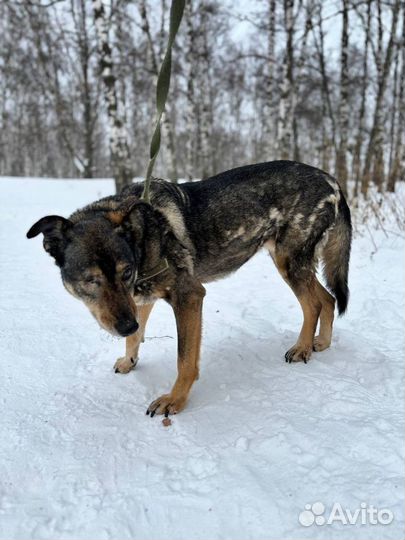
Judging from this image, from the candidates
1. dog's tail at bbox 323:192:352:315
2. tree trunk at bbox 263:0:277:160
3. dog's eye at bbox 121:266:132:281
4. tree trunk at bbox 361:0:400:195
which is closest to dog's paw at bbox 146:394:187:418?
dog's eye at bbox 121:266:132:281

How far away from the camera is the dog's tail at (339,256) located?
3.92 metres

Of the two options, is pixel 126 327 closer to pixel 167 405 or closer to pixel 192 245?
pixel 167 405

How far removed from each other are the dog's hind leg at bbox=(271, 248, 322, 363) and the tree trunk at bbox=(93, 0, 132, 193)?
27.5 ft

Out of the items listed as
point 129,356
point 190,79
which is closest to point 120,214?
point 129,356

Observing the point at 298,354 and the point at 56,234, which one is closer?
the point at 56,234

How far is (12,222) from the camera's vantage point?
29.3 feet

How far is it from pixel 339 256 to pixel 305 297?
573 millimetres

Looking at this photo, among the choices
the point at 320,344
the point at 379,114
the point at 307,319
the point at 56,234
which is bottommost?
the point at 320,344

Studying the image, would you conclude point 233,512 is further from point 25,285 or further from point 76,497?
point 25,285

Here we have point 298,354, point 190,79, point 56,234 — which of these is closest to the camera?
point 56,234

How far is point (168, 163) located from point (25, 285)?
11381mm

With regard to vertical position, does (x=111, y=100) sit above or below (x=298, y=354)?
above

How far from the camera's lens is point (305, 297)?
12.3 ft

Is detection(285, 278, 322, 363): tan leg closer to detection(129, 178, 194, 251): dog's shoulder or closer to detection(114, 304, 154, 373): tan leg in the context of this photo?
detection(129, 178, 194, 251): dog's shoulder
